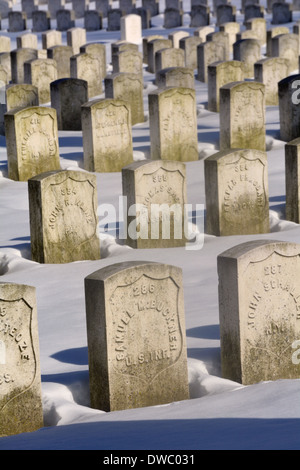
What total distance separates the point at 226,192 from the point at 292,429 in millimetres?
5410

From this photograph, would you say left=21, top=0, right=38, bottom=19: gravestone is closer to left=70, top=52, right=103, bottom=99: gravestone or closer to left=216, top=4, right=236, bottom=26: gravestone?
left=216, top=4, right=236, bottom=26: gravestone

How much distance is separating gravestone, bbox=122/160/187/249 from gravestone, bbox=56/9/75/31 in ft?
66.1

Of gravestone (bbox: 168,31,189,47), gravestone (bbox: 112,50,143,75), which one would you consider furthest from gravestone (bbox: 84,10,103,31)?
gravestone (bbox: 112,50,143,75)

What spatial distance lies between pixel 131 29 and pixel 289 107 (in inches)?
458

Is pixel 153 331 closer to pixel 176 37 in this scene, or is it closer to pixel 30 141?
pixel 30 141

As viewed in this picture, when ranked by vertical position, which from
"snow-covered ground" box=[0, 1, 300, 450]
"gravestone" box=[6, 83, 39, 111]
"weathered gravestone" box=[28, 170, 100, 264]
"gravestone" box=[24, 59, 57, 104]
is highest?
"gravestone" box=[24, 59, 57, 104]

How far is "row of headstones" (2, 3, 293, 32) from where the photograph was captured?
26828mm

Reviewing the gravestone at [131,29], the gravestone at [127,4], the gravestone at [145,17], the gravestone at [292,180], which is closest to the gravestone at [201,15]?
the gravestone at [145,17]

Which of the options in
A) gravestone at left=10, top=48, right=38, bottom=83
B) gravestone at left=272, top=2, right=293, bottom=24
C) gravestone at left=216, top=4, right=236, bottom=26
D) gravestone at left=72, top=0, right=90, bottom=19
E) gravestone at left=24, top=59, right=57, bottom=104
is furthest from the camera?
gravestone at left=72, top=0, right=90, bottom=19

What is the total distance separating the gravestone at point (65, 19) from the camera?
2964cm

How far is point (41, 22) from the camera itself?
29.8 m

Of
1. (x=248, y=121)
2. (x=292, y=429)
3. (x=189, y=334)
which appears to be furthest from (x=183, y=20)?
(x=292, y=429)

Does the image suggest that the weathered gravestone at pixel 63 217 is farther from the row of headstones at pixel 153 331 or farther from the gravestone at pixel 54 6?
the gravestone at pixel 54 6

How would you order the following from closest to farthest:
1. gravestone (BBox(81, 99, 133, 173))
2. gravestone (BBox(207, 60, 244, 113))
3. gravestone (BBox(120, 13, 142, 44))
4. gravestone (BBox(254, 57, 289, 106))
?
1. gravestone (BBox(81, 99, 133, 173))
2. gravestone (BBox(254, 57, 289, 106))
3. gravestone (BBox(207, 60, 244, 113))
4. gravestone (BBox(120, 13, 142, 44))
